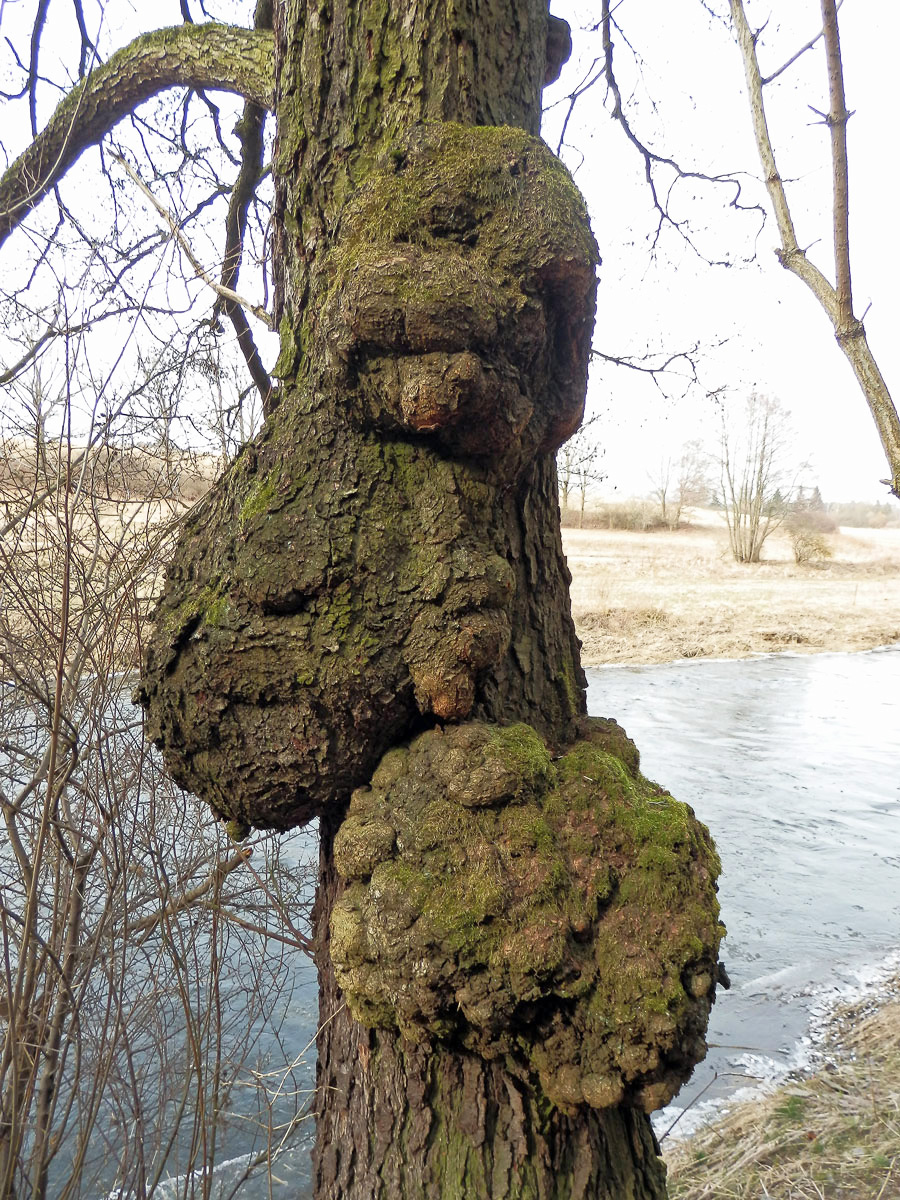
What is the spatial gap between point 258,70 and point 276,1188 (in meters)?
4.32

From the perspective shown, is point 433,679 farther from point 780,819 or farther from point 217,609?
point 780,819

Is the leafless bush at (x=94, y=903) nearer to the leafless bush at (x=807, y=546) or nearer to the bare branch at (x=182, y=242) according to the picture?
the bare branch at (x=182, y=242)

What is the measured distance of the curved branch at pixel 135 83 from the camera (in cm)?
214

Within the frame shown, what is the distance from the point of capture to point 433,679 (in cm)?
136

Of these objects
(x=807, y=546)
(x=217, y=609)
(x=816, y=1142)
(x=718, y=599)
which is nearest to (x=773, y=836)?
(x=816, y=1142)

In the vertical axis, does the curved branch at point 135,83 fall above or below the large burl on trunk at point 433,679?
above

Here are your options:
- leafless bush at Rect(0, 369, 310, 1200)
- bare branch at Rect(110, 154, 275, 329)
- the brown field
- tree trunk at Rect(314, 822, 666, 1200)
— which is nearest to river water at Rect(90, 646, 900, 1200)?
leafless bush at Rect(0, 369, 310, 1200)

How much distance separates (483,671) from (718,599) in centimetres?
1610

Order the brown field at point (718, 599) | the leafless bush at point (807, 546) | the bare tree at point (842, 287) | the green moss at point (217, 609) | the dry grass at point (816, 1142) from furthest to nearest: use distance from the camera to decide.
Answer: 1. the leafless bush at point (807, 546)
2. the brown field at point (718, 599)
3. the dry grass at point (816, 1142)
4. the bare tree at point (842, 287)
5. the green moss at point (217, 609)

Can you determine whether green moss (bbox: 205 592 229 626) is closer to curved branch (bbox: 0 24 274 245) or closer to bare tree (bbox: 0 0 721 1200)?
bare tree (bbox: 0 0 721 1200)

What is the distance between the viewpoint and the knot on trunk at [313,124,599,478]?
129 cm

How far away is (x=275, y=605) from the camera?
4.49ft

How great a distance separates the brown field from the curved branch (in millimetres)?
10042

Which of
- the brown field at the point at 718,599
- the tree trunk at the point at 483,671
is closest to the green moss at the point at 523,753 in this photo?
the tree trunk at the point at 483,671
